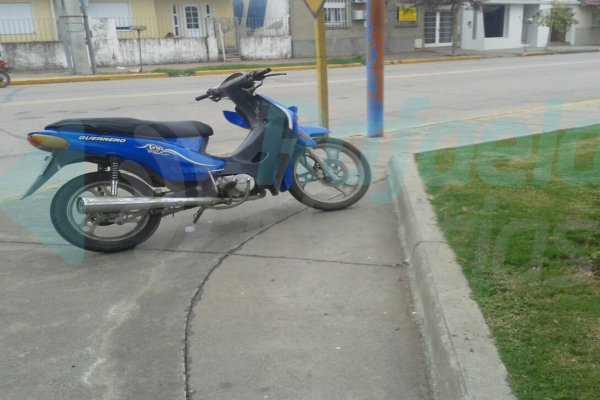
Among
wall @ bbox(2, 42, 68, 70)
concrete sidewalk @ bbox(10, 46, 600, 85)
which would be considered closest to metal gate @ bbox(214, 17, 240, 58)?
concrete sidewalk @ bbox(10, 46, 600, 85)

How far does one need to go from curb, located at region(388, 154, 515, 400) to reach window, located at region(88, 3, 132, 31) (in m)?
27.2

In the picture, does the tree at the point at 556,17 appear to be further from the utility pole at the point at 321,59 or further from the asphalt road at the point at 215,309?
the asphalt road at the point at 215,309

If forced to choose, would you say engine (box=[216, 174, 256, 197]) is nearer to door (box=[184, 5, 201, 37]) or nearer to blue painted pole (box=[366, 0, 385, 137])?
blue painted pole (box=[366, 0, 385, 137])

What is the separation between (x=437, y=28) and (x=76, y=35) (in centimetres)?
2248

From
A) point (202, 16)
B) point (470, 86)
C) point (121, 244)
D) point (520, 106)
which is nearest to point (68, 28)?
point (202, 16)

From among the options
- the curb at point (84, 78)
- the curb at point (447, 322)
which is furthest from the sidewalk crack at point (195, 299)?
the curb at point (84, 78)

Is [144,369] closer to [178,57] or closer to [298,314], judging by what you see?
[298,314]

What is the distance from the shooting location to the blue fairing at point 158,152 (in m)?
4.39

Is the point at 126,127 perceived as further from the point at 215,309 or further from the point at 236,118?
the point at 215,309

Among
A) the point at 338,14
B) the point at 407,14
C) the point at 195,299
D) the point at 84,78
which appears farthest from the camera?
the point at 407,14

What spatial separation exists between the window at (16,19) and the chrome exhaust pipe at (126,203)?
26.4 metres

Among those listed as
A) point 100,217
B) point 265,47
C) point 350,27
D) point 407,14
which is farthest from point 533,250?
point 407,14

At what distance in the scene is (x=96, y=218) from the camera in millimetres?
4582

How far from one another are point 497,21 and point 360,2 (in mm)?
11340
